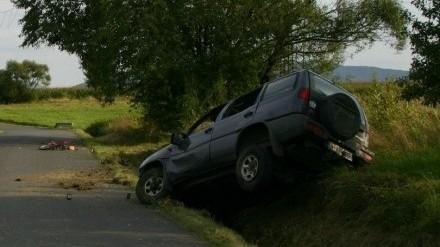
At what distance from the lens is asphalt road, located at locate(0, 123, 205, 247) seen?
831cm

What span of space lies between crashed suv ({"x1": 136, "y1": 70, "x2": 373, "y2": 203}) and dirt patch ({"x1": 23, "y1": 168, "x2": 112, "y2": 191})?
365cm

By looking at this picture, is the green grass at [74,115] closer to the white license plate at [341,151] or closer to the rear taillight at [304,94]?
the white license plate at [341,151]

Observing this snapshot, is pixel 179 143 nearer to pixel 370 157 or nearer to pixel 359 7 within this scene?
pixel 370 157

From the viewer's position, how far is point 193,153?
36.7ft

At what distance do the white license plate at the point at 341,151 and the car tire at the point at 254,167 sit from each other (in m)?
0.86

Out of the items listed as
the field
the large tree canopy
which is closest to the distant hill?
the large tree canopy

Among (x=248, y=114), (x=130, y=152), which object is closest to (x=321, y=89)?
(x=248, y=114)

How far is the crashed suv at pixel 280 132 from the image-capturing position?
950 centimetres

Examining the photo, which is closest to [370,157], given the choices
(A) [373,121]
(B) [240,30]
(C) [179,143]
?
(C) [179,143]

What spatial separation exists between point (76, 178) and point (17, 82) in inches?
3139

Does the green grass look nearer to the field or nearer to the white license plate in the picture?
the field

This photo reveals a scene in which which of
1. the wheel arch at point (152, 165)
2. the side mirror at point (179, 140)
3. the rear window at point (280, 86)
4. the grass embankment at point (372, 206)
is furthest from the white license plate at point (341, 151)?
the wheel arch at point (152, 165)

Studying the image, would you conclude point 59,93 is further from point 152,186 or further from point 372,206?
point 372,206

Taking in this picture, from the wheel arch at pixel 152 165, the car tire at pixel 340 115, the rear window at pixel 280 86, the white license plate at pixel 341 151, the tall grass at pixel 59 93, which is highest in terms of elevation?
Answer: the tall grass at pixel 59 93
